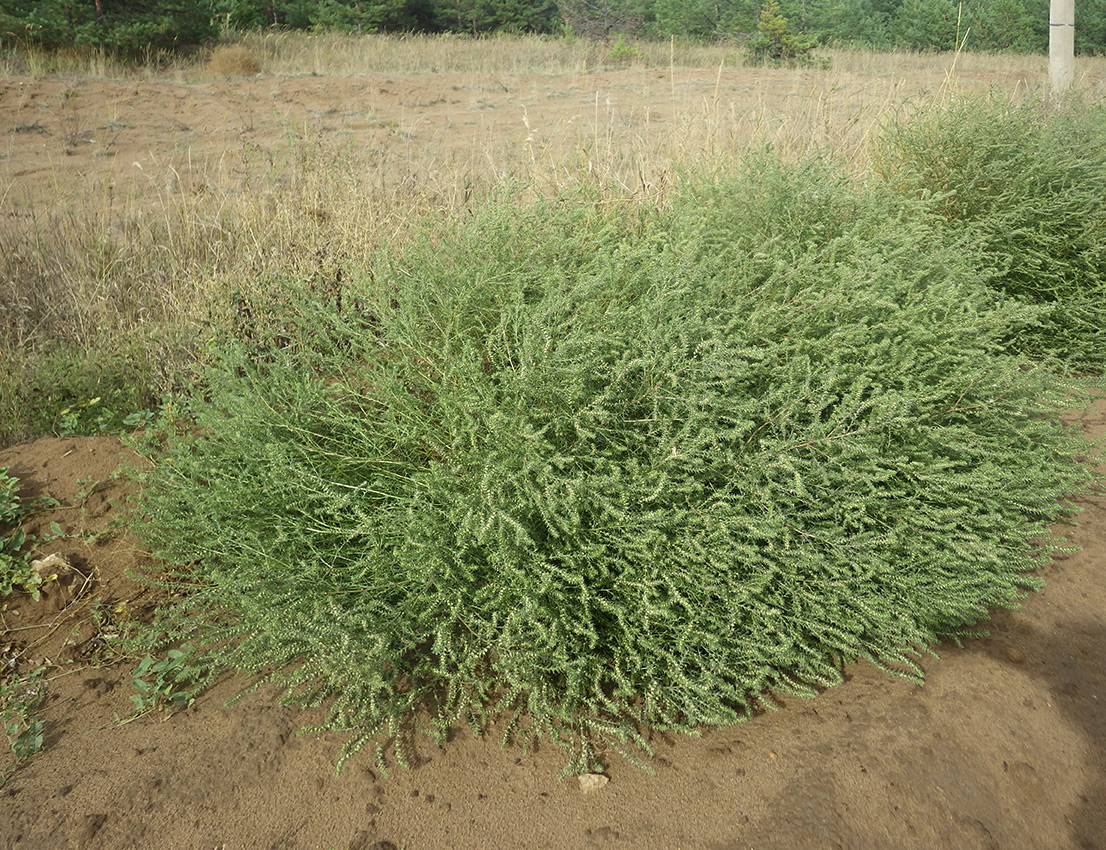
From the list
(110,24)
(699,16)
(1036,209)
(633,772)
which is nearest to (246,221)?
(633,772)

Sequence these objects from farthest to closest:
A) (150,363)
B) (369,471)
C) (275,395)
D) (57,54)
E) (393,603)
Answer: (57,54) → (150,363) → (275,395) → (369,471) → (393,603)

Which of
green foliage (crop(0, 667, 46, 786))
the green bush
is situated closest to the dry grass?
the green bush

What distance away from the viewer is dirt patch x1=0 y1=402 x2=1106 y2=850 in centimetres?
186

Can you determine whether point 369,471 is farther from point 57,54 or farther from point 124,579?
point 57,54

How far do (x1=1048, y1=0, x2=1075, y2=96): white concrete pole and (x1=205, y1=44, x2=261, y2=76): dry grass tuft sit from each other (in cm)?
1336

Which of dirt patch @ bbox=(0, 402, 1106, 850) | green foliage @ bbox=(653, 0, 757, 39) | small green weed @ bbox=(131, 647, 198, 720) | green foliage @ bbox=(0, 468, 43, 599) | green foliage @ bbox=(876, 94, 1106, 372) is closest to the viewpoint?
dirt patch @ bbox=(0, 402, 1106, 850)

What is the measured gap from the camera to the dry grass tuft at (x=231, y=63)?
14617 millimetres

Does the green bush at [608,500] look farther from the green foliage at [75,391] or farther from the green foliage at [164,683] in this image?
the green foliage at [75,391]

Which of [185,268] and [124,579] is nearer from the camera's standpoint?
[124,579]

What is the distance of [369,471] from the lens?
2.44 metres

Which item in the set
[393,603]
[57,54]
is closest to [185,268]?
[393,603]

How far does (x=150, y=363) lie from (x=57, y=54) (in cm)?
1399

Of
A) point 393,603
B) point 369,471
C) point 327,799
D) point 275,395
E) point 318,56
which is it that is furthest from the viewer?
point 318,56

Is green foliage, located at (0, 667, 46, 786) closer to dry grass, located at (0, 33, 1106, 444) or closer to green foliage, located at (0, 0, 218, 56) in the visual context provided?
dry grass, located at (0, 33, 1106, 444)
